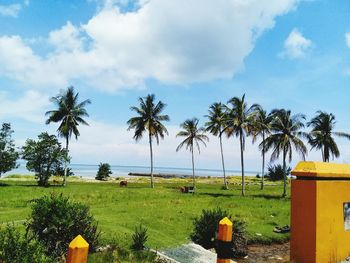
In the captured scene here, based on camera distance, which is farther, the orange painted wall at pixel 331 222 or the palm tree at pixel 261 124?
the palm tree at pixel 261 124

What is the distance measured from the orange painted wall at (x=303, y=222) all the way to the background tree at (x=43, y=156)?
136 feet

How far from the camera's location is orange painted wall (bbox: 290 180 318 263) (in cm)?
848

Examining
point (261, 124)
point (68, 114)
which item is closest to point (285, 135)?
point (261, 124)

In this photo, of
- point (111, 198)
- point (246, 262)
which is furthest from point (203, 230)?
point (111, 198)

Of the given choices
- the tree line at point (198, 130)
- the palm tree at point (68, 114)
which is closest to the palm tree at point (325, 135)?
the tree line at point (198, 130)

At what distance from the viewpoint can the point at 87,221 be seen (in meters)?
9.64

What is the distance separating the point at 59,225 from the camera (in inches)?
361

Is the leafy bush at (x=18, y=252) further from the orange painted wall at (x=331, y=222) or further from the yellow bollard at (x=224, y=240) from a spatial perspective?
the orange painted wall at (x=331, y=222)

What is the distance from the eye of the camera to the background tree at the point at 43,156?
46.3 metres

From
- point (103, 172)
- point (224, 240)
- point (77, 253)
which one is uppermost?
point (77, 253)

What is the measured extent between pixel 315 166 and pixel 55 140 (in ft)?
144

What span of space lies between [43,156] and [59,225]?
40152 millimetres

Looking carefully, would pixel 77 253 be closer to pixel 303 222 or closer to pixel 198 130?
pixel 303 222

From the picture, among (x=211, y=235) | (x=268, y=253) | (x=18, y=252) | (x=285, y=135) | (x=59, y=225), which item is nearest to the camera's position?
(x=18, y=252)
